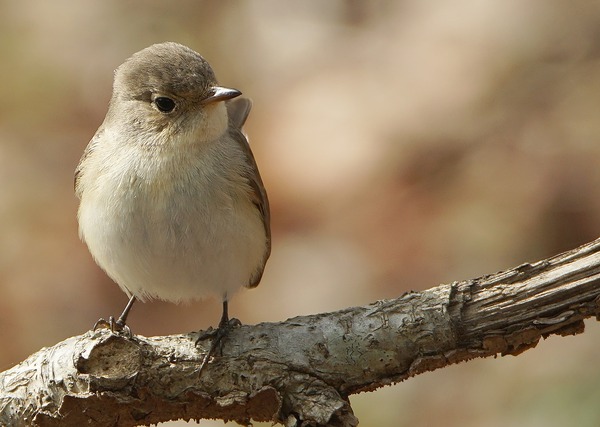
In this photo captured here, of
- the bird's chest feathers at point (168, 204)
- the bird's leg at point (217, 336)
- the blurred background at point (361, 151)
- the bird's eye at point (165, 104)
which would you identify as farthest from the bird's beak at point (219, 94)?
the blurred background at point (361, 151)

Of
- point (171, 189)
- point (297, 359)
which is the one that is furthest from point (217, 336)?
point (171, 189)

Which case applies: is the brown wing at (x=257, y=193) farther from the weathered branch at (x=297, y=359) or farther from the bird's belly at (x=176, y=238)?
the weathered branch at (x=297, y=359)

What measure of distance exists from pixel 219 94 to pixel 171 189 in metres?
0.43

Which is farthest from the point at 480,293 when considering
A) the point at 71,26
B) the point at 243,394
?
the point at 71,26

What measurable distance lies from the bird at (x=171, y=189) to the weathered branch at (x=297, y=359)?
28cm

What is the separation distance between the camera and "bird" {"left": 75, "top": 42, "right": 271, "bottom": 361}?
12.0 ft

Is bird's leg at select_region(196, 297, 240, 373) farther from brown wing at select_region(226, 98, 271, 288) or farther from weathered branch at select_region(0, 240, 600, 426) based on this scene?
brown wing at select_region(226, 98, 271, 288)

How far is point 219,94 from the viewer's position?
3.73 m

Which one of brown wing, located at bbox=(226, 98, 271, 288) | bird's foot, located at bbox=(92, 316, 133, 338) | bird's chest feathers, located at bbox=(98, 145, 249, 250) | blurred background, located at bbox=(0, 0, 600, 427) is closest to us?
bird's foot, located at bbox=(92, 316, 133, 338)

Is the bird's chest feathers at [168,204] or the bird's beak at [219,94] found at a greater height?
the bird's beak at [219,94]

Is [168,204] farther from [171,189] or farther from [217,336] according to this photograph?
[217,336]

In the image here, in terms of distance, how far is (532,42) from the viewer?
22.2 feet

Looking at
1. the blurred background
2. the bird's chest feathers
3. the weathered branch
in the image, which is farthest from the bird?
the blurred background

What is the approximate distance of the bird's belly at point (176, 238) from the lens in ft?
11.9
